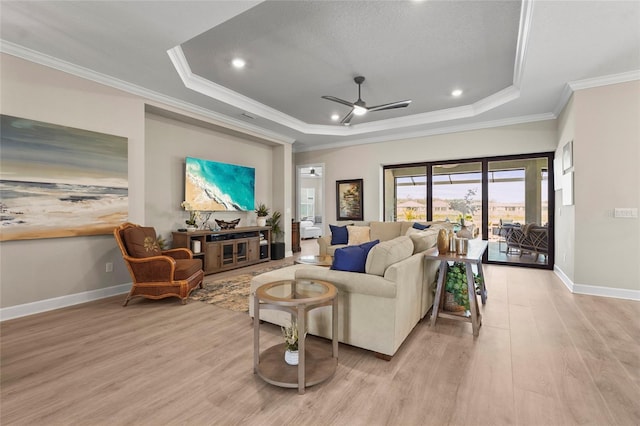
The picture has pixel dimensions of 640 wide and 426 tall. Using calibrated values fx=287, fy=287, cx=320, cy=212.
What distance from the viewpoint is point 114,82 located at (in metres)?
3.81

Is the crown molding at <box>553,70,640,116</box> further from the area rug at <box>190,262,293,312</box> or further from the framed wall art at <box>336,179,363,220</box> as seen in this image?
the area rug at <box>190,262,293,312</box>

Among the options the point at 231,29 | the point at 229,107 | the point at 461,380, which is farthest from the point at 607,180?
the point at 229,107

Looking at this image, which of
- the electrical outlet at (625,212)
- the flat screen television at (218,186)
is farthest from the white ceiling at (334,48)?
the electrical outlet at (625,212)

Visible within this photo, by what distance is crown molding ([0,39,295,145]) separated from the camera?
3.10 metres

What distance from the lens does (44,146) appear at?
3.28 meters

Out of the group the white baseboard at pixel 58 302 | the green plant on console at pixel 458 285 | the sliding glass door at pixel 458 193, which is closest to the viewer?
the green plant on console at pixel 458 285

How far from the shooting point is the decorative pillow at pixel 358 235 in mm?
5535

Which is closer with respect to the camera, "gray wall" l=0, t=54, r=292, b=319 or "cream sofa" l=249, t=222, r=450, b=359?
"cream sofa" l=249, t=222, r=450, b=359

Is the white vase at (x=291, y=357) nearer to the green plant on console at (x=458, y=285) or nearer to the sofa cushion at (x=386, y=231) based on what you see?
the green plant on console at (x=458, y=285)

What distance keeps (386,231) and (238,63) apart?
3.77 meters

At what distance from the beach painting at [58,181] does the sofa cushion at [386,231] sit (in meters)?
4.16

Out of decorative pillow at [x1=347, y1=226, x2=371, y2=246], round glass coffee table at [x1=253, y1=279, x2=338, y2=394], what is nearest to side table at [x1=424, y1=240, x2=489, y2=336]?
round glass coffee table at [x1=253, y1=279, x2=338, y2=394]

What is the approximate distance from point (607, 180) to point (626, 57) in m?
1.50

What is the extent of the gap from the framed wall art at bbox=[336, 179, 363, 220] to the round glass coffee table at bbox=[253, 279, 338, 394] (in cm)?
522
